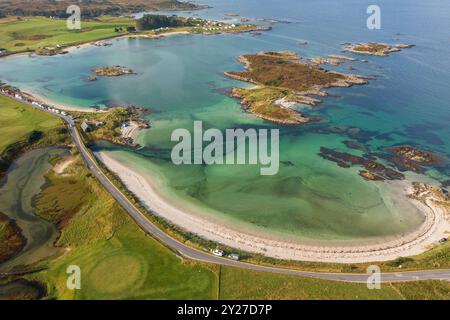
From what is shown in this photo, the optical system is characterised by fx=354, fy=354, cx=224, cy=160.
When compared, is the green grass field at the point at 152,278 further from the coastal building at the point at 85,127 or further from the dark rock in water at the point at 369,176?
the coastal building at the point at 85,127

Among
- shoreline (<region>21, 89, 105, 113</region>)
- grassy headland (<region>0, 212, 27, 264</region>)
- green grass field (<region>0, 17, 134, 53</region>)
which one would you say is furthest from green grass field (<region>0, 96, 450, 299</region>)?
green grass field (<region>0, 17, 134, 53</region>)

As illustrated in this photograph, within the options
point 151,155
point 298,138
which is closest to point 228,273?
point 151,155

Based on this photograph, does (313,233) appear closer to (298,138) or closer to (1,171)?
(298,138)

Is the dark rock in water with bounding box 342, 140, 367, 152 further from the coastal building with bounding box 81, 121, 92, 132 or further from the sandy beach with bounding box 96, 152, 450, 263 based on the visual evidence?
the coastal building with bounding box 81, 121, 92, 132

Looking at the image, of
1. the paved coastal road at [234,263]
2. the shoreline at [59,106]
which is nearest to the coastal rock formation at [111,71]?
the shoreline at [59,106]

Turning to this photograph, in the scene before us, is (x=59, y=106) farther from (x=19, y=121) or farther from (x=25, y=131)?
(x=25, y=131)
